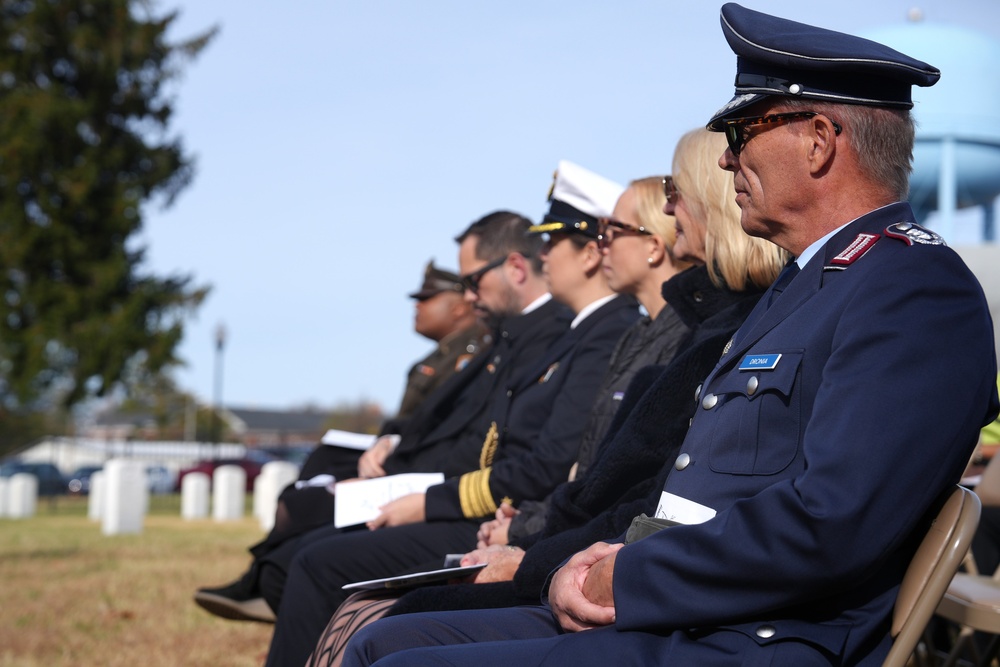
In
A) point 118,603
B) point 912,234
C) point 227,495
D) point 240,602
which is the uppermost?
point 912,234

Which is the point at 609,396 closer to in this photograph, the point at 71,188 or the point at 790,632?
the point at 790,632

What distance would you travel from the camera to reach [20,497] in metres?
22.6

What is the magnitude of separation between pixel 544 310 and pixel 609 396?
159 cm

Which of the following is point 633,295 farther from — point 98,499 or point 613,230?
point 98,499

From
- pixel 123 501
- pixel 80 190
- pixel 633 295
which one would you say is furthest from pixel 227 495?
pixel 633 295

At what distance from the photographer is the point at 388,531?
4258 millimetres

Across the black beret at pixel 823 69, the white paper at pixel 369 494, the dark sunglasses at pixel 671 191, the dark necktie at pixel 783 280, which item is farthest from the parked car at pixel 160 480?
the black beret at pixel 823 69

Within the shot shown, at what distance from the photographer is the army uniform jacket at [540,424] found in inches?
165

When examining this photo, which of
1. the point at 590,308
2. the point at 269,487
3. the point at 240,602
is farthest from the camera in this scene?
the point at 269,487

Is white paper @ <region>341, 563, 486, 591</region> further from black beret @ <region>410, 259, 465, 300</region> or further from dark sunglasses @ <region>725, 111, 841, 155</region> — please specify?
black beret @ <region>410, 259, 465, 300</region>

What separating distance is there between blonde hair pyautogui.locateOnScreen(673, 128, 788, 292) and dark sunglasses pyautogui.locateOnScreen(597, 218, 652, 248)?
2.58 ft

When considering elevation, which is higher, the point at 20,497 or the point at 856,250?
the point at 856,250

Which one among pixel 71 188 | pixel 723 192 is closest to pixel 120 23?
pixel 71 188

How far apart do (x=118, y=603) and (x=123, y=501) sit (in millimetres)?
9224
